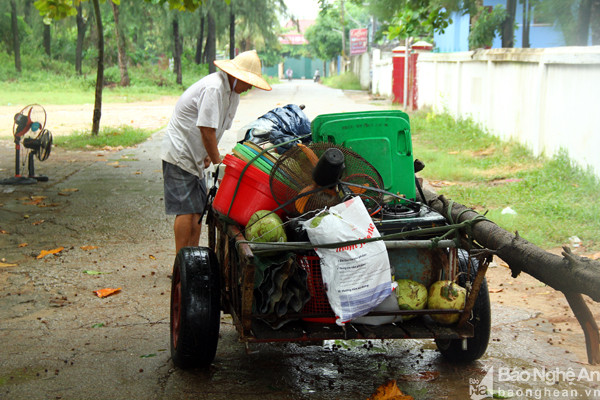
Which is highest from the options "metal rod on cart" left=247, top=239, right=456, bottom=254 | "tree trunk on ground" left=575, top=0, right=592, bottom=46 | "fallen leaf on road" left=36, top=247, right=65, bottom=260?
"tree trunk on ground" left=575, top=0, right=592, bottom=46

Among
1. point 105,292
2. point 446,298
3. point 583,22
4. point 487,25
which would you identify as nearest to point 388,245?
point 446,298

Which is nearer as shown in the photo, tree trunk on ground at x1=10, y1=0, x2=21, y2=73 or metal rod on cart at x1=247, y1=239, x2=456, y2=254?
metal rod on cart at x1=247, y1=239, x2=456, y2=254

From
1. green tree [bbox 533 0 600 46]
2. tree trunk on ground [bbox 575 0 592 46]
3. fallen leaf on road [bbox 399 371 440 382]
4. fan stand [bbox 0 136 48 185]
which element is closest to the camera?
fallen leaf on road [bbox 399 371 440 382]

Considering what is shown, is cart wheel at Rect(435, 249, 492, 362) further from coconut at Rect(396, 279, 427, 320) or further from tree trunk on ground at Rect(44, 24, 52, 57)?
tree trunk on ground at Rect(44, 24, 52, 57)

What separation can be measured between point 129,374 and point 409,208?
185 centimetres

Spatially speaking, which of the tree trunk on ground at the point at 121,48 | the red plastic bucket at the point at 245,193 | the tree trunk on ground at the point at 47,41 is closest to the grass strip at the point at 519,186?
the red plastic bucket at the point at 245,193

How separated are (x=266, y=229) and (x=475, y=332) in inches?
52.2

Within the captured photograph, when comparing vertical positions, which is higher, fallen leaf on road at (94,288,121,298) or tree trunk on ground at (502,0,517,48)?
tree trunk on ground at (502,0,517,48)

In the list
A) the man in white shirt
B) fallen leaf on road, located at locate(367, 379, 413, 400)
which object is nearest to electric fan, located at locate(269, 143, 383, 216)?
fallen leaf on road, located at locate(367, 379, 413, 400)

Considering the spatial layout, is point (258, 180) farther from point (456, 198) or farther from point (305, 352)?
point (456, 198)

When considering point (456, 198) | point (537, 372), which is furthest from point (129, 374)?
point (456, 198)

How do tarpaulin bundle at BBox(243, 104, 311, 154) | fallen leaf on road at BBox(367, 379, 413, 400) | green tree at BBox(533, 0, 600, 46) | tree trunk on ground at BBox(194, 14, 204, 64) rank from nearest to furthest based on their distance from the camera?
fallen leaf on road at BBox(367, 379, 413, 400) < tarpaulin bundle at BBox(243, 104, 311, 154) < green tree at BBox(533, 0, 600, 46) < tree trunk on ground at BBox(194, 14, 204, 64)

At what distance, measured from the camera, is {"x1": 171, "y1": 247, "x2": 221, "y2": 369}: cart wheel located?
3.62 meters

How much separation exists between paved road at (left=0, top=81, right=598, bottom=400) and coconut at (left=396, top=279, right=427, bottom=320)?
0.54 metres
